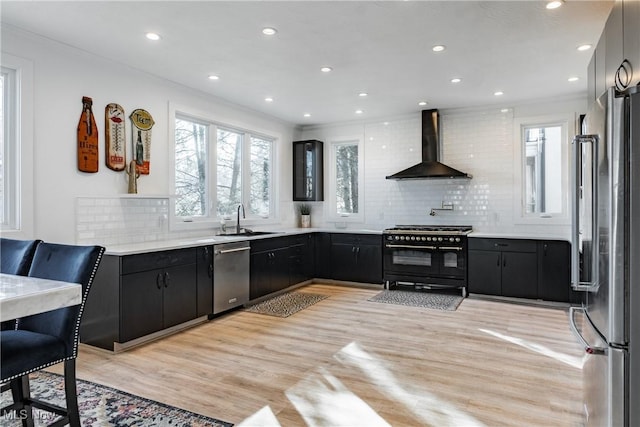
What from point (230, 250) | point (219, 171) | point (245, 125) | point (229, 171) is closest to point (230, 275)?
point (230, 250)

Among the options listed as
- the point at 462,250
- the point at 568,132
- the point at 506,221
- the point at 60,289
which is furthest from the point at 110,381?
the point at 568,132

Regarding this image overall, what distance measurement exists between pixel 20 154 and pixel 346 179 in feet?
15.4

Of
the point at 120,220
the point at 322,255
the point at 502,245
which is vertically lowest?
the point at 322,255

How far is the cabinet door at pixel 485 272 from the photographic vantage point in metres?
5.26

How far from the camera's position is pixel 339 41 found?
138 inches

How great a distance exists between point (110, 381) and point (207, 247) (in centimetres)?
167

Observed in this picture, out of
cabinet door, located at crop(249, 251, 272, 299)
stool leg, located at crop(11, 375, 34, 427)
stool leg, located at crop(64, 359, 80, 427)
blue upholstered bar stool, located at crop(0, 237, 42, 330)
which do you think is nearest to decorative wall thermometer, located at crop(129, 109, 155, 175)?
cabinet door, located at crop(249, 251, 272, 299)

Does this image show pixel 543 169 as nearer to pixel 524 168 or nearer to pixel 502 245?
pixel 524 168

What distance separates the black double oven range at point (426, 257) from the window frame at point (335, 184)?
894 millimetres

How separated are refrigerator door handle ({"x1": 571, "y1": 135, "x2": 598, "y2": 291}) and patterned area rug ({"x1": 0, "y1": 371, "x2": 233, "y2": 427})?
2004mm

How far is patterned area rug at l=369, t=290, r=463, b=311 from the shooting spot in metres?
4.99

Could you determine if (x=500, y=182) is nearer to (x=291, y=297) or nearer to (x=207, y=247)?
(x=291, y=297)

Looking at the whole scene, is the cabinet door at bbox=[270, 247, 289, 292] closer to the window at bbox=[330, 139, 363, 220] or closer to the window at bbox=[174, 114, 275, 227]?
the window at bbox=[174, 114, 275, 227]

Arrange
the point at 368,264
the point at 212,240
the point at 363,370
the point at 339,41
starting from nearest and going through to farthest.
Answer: the point at 363,370 → the point at 339,41 → the point at 212,240 → the point at 368,264
